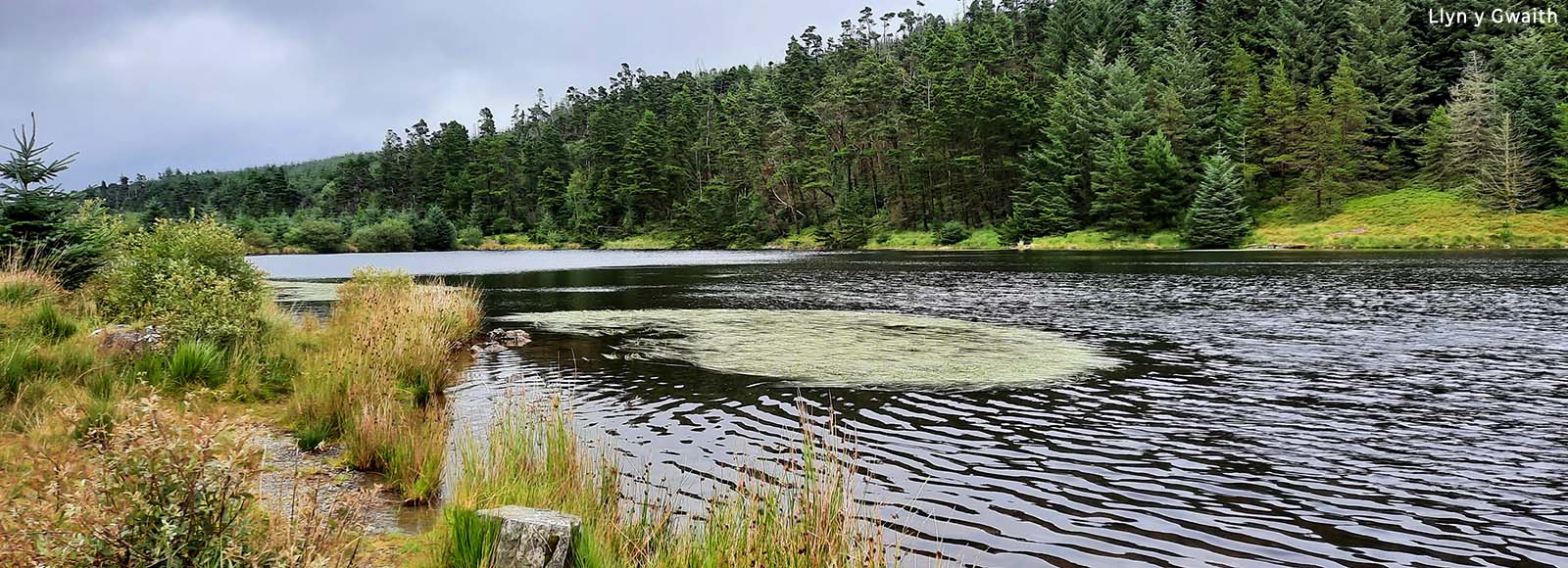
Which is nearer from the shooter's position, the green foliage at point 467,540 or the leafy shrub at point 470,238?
the green foliage at point 467,540

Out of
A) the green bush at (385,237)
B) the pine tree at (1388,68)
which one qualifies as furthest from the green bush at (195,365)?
the green bush at (385,237)

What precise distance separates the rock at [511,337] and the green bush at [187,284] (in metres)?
5.51

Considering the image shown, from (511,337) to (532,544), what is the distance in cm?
1701

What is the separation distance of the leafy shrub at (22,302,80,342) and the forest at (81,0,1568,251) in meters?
73.8

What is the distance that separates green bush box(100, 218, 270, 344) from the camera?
13.2 m

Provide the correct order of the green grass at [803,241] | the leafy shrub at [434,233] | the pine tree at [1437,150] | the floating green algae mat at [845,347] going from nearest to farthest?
the floating green algae mat at [845,347] < the pine tree at [1437,150] < the green grass at [803,241] < the leafy shrub at [434,233]

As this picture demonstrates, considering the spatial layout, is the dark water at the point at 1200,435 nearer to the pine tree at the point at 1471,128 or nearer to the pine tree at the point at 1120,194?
the pine tree at the point at 1120,194

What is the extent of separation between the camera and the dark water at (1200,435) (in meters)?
7.28

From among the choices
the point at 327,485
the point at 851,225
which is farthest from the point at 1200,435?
the point at 851,225

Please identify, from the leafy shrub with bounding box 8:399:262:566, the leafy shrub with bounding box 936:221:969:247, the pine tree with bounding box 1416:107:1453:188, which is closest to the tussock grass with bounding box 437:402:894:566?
the leafy shrub with bounding box 8:399:262:566

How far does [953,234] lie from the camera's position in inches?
3455

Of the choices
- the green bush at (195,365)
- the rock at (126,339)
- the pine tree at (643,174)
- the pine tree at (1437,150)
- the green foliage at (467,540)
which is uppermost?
the pine tree at (643,174)

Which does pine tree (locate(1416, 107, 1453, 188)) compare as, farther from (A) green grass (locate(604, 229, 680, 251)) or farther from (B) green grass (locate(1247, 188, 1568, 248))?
(A) green grass (locate(604, 229, 680, 251))

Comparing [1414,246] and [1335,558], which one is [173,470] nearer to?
[1335,558]
